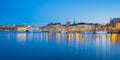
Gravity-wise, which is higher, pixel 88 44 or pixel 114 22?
pixel 114 22

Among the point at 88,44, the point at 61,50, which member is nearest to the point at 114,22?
the point at 88,44

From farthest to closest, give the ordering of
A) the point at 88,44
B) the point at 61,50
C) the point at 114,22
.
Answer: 1. the point at 114,22
2. the point at 88,44
3. the point at 61,50

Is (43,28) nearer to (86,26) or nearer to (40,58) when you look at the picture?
(86,26)

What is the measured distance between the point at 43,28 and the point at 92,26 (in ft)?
110

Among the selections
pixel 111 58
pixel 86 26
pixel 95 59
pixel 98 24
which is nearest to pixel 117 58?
pixel 111 58

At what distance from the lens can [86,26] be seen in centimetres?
14438

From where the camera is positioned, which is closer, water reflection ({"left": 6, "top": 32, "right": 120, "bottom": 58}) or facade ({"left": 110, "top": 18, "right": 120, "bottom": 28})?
water reflection ({"left": 6, "top": 32, "right": 120, "bottom": 58})

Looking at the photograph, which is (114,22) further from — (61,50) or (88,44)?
(61,50)

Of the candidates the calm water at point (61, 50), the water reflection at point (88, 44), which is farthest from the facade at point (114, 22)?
the calm water at point (61, 50)

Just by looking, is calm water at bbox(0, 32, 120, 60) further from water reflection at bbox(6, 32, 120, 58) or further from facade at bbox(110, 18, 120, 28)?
facade at bbox(110, 18, 120, 28)

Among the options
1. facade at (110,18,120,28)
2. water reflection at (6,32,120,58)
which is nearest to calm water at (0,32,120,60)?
water reflection at (6,32,120,58)

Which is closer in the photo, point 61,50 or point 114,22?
point 61,50

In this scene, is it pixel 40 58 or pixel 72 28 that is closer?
pixel 40 58

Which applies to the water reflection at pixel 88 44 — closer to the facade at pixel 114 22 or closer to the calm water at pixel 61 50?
the calm water at pixel 61 50
